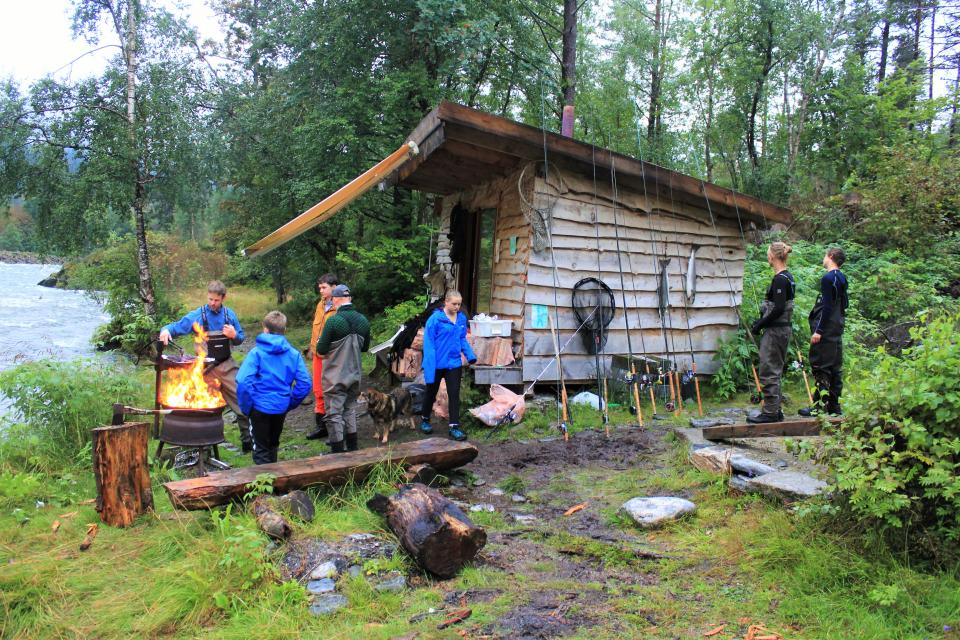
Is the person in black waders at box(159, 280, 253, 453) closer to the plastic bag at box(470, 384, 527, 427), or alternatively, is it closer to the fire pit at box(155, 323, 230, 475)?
the fire pit at box(155, 323, 230, 475)

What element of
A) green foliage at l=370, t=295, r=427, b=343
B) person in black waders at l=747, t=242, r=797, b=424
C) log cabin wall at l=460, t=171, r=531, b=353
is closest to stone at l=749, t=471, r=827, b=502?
person in black waders at l=747, t=242, r=797, b=424

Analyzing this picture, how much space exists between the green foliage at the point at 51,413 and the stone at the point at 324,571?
11.4 feet

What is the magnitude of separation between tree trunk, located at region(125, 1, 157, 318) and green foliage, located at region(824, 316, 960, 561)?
14808mm

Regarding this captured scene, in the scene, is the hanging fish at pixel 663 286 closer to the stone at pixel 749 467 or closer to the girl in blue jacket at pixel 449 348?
the girl in blue jacket at pixel 449 348

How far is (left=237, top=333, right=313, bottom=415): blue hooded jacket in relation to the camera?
5105 millimetres

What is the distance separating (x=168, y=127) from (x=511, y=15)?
9407 millimetres

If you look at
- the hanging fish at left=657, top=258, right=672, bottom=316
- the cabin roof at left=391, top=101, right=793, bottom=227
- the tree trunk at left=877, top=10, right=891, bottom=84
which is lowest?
the hanging fish at left=657, top=258, right=672, bottom=316

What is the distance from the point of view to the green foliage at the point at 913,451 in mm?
3014

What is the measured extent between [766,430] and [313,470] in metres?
4.14

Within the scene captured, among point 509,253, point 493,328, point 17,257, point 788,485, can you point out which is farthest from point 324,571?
point 17,257

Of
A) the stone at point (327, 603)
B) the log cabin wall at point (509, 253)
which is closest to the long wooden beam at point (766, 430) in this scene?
the log cabin wall at point (509, 253)

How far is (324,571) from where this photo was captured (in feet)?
11.7

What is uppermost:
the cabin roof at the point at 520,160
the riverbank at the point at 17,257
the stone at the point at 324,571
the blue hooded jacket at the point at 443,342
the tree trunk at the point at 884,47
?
the tree trunk at the point at 884,47

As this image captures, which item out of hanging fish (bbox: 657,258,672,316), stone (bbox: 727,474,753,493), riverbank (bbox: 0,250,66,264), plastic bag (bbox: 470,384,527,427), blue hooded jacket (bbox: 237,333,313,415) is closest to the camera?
stone (bbox: 727,474,753,493)
